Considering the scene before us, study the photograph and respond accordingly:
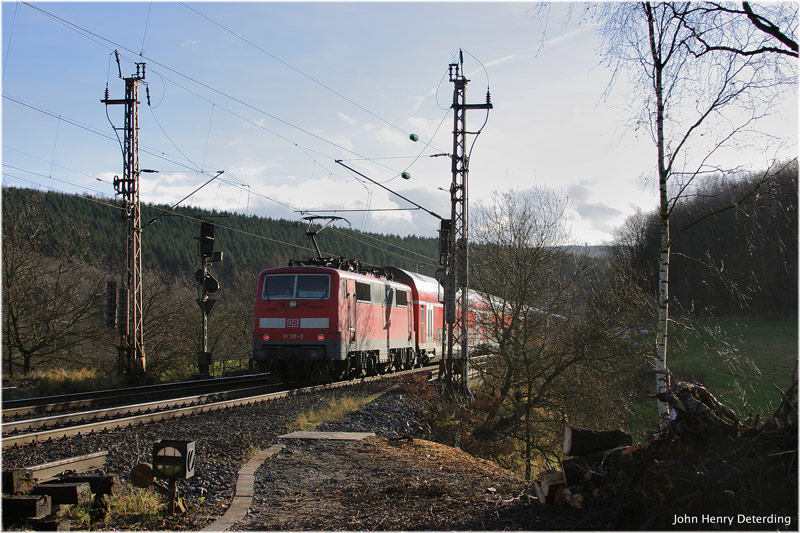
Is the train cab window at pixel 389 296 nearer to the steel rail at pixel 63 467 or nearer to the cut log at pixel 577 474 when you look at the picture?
the steel rail at pixel 63 467

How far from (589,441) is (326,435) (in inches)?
184

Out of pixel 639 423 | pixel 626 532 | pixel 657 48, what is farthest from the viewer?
pixel 639 423

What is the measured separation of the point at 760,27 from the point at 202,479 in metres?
7.96

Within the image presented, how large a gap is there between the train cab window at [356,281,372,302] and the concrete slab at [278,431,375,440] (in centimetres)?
971

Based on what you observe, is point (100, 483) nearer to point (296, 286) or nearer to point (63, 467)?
point (63, 467)

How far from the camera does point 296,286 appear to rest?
736 inches

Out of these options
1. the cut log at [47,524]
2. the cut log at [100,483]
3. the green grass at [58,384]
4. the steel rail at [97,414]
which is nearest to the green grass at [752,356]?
the cut log at [100,483]

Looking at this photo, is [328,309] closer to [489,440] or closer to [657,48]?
[489,440]

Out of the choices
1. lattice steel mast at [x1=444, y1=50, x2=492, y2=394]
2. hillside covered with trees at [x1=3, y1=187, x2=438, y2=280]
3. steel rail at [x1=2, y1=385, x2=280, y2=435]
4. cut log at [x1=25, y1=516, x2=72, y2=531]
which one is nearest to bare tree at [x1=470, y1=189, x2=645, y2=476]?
lattice steel mast at [x1=444, y1=50, x2=492, y2=394]

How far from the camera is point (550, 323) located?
1858cm

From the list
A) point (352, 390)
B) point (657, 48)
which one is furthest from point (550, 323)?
point (657, 48)

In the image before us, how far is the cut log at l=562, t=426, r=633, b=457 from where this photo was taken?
630 centimetres

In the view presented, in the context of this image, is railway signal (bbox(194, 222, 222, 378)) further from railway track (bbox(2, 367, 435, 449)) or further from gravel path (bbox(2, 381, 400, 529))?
gravel path (bbox(2, 381, 400, 529))

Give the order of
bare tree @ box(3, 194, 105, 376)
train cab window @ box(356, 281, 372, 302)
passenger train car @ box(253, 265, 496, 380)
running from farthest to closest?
bare tree @ box(3, 194, 105, 376) → train cab window @ box(356, 281, 372, 302) → passenger train car @ box(253, 265, 496, 380)
